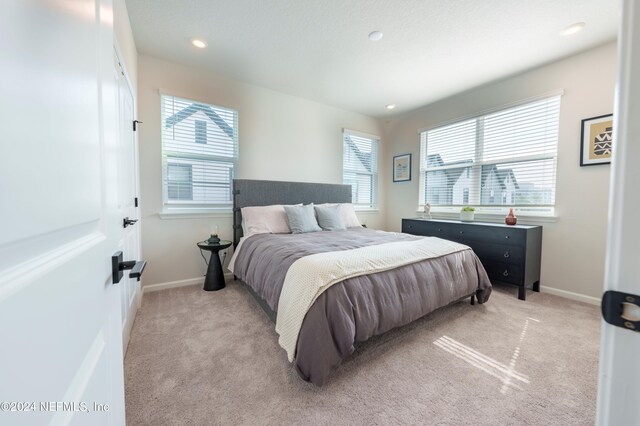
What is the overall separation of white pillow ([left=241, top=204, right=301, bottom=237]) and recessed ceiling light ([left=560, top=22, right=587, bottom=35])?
3451mm

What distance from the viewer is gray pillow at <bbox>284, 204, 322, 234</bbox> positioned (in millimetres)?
3133

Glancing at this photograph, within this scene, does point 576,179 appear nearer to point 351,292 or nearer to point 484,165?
point 484,165

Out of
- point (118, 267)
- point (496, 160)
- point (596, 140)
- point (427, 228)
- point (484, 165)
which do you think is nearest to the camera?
point (118, 267)

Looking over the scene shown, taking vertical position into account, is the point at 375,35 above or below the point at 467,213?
above

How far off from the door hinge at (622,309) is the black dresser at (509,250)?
295 cm

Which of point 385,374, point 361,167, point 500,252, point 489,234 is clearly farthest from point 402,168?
point 385,374

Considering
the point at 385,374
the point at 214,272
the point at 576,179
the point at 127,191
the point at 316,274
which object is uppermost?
the point at 576,179

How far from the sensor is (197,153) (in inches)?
126

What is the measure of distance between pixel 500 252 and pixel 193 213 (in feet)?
12.5

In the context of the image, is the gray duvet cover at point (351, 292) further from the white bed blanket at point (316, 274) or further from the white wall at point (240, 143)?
the white wall at point (240, 143)

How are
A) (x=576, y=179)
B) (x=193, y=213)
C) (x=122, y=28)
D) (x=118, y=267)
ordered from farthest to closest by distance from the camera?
1. (x=193, y=213)
2. (x=576, y=179)
3. (x=122, y=28)
4. (x=118, y=267)

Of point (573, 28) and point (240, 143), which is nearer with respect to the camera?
point (573, 28)

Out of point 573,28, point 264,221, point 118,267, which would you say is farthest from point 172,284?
point 573,28

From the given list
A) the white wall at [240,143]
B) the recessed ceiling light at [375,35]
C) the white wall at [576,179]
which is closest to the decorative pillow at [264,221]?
the white wall at [240,143]
